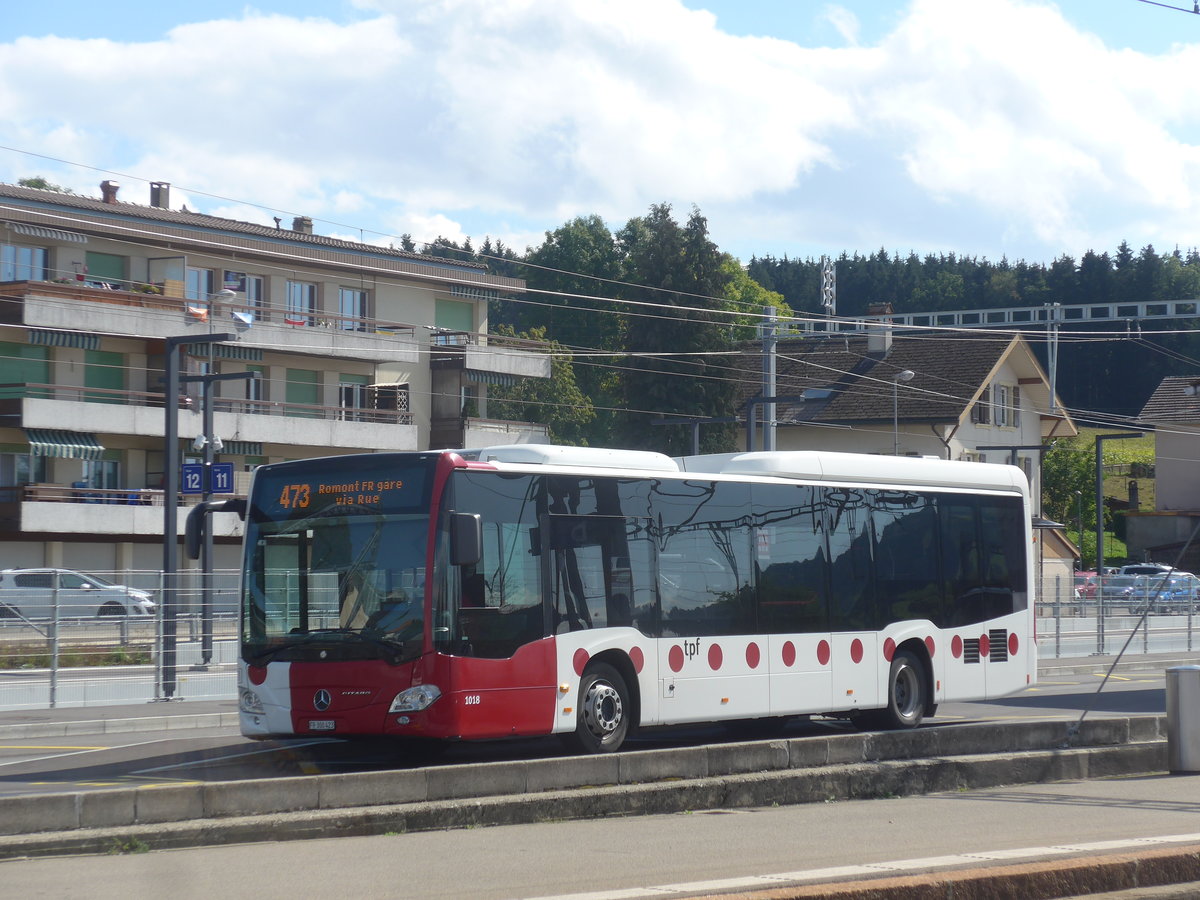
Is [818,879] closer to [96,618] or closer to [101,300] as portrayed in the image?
[96,618]

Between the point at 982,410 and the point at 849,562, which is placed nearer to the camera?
the point at 849,562

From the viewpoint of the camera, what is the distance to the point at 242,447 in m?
53.9

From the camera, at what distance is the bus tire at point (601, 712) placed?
14.5m

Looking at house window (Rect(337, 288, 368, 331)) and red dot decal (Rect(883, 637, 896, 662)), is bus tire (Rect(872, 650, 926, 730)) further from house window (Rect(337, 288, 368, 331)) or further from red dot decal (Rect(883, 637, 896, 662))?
house window (Rect(337, 288, 368, 331))

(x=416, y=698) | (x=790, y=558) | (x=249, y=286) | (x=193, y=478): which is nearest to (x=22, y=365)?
(x=249, y=286)

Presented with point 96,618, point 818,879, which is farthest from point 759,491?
point 96,618

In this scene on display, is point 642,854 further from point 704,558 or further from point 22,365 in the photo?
point 22,365

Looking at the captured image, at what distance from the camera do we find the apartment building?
49.1 meters

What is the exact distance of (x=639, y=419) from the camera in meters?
77.5

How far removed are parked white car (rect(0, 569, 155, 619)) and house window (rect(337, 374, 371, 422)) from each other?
108ft

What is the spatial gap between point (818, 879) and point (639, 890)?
938 millimetres

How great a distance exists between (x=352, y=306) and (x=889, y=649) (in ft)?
146

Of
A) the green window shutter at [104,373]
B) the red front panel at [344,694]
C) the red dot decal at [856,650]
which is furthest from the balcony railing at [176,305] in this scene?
the red front panel at [344,694]

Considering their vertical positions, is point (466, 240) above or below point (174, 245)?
above
